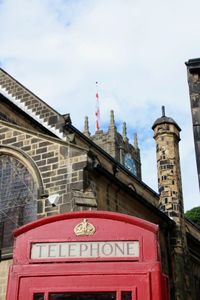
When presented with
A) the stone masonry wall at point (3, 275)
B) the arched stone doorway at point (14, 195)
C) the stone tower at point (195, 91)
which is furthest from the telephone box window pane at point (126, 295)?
the arched stone doorway at point (14, 195)

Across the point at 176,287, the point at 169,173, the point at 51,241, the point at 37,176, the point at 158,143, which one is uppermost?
the point at 158,143

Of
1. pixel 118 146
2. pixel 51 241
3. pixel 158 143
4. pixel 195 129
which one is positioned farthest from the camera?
pixel 118 146

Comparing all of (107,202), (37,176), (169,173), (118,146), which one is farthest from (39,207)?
(118,146)

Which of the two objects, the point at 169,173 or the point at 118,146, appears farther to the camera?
the point at 118,146

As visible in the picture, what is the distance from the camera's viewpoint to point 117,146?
59.6 m

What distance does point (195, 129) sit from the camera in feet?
28.0

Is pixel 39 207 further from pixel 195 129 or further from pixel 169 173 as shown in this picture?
pixel 169 173

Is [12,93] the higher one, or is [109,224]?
[12,93]

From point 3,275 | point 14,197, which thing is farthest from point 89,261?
point 14,197

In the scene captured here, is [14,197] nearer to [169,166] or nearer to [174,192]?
[174,192]

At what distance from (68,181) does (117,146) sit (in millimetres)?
47174

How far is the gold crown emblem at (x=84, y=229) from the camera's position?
443 cm

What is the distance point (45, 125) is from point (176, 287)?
24.7 ft

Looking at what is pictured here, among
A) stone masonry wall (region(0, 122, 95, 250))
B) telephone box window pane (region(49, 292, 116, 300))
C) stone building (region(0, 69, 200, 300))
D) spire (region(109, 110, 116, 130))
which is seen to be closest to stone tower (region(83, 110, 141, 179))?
spire (region(109, 110, 116, 130))
